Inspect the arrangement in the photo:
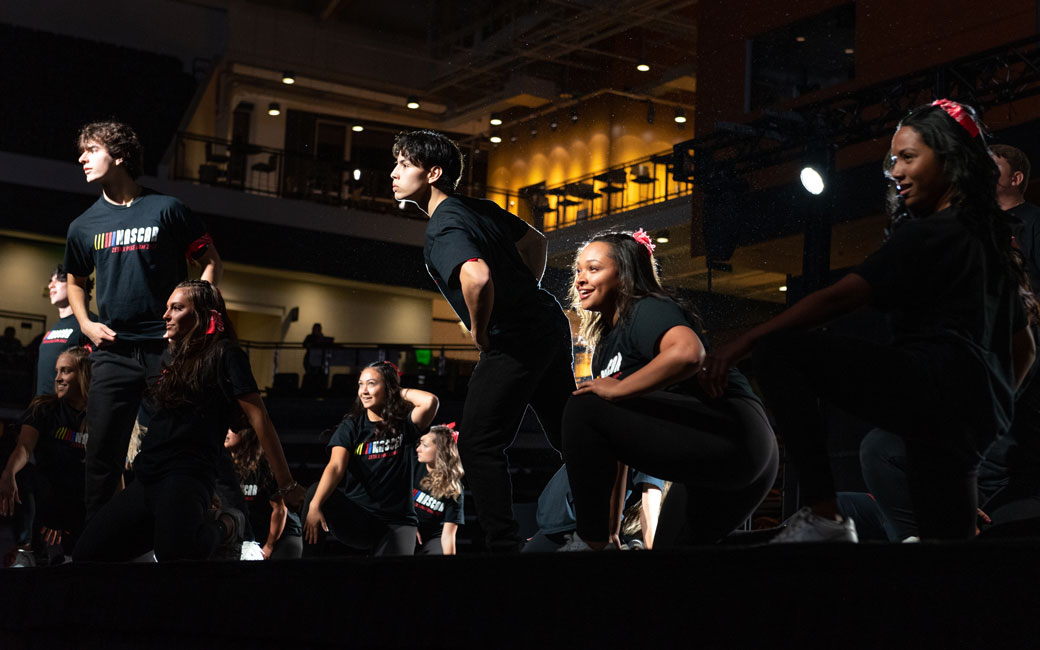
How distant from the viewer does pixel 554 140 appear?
44.5ft

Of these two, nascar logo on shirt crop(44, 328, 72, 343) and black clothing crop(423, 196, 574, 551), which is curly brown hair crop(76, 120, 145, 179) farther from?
nascar logo on shirt crop(44, 328, 72, 343)

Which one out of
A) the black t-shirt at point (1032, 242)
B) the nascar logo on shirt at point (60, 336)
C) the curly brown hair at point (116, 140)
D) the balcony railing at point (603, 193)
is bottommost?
the nascar logo on shirt at point (60, 336)

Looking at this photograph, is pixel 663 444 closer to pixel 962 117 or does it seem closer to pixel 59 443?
pixel 962 117

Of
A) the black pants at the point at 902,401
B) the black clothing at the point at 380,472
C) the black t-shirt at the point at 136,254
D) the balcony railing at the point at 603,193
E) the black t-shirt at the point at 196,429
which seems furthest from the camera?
the balcony railing at the point at 603,193

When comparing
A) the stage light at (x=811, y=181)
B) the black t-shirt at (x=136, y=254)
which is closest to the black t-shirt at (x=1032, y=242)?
the black t-shirt at (x=136, y=254)

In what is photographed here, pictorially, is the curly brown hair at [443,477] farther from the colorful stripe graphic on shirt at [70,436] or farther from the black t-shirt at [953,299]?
the black t-shirt at [953,299]

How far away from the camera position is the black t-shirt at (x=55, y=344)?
4824 mm

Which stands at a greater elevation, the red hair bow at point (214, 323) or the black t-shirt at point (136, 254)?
the black t-shirt at point (136, 254)

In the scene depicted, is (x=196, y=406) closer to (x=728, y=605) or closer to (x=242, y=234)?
(x=728, y=605)

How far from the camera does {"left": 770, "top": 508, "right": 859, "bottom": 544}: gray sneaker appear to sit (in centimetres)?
191

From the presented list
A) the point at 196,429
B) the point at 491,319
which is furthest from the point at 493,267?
the point at 196,429

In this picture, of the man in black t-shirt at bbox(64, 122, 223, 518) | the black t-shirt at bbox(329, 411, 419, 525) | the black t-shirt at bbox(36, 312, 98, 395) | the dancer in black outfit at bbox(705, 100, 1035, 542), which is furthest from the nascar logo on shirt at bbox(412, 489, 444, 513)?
the dancer in black outfit at bbox(705, 100, 1035, 542)

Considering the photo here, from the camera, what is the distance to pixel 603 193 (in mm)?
12992

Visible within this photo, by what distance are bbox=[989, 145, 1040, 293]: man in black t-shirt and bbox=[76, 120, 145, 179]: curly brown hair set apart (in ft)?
8.11
